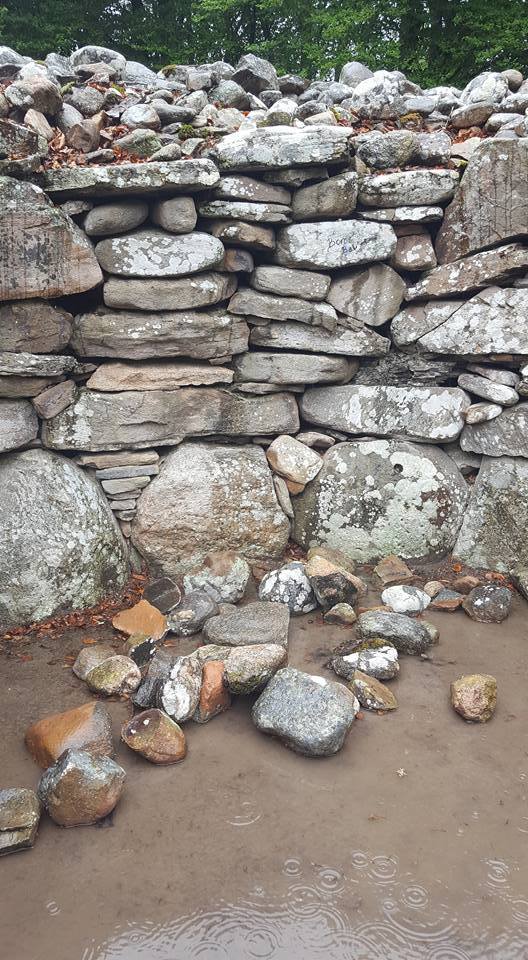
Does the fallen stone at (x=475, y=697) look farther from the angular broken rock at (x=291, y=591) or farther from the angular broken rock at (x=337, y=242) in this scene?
the angular broken rock at (x=337, y=242)

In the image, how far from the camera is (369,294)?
587 cm

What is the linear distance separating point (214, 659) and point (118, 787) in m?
1.20

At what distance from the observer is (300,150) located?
5273 mm

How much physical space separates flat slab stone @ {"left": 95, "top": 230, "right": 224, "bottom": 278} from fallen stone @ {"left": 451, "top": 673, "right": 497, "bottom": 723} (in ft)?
13.1

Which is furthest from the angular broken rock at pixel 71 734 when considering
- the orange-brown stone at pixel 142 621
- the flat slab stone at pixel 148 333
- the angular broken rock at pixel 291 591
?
the flat slab stone at pixel 148 333

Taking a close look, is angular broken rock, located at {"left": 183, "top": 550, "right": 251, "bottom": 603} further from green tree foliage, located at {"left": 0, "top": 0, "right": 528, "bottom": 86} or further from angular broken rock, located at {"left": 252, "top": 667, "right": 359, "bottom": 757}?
green tree foliage, located at {"left": 0, "top": 0, "right": 528, "bottom": 86}

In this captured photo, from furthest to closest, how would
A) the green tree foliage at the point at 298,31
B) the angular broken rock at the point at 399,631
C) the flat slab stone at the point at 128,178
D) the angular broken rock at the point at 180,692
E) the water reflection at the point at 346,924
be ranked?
the green tree foliage at the point at 298,31, the flat slab stone at the point at 128,178, the angular broken rock at the point at 399,631, the angular broken rock at the point at 180,692, the water reflection at the point at 346,924

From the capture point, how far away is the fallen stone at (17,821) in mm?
3115

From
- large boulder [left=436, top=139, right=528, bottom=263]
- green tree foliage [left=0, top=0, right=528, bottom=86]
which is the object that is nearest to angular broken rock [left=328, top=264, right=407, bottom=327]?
large boulder [left=436, top=139, right=528, bottom=263]

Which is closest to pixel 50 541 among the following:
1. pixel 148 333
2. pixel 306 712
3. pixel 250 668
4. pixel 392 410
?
pixel 148 333

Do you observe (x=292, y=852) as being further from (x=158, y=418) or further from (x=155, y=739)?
(x=158, y=418)

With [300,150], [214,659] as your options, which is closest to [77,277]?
[300,150]

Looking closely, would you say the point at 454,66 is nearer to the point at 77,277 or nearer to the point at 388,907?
the point at 77,277

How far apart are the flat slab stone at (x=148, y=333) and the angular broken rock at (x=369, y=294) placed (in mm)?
1131
